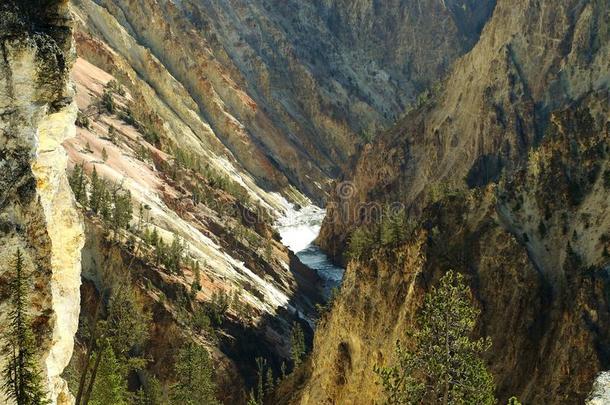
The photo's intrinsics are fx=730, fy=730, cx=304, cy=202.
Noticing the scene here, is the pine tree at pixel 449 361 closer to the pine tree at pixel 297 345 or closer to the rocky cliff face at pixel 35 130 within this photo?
the rocky cliff face at pixel 35 130

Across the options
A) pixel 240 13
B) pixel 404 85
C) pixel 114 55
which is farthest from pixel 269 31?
pixel 114 55

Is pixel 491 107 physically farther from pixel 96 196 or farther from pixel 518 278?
pixel 518 278

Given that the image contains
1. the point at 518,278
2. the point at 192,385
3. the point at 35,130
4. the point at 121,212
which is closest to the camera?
the point at 35,130

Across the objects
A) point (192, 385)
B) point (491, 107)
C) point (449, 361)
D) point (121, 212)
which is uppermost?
point (491, 107)

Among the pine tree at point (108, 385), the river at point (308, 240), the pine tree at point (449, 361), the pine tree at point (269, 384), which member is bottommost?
the pine tree at point (449, 361)

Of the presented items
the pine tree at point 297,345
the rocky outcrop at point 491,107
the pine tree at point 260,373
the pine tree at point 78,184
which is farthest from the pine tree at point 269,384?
the rocky outcrop at point 491,107

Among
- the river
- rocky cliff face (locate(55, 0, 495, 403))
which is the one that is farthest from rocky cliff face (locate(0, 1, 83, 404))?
the river

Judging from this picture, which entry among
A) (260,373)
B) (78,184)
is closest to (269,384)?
(260,373)
